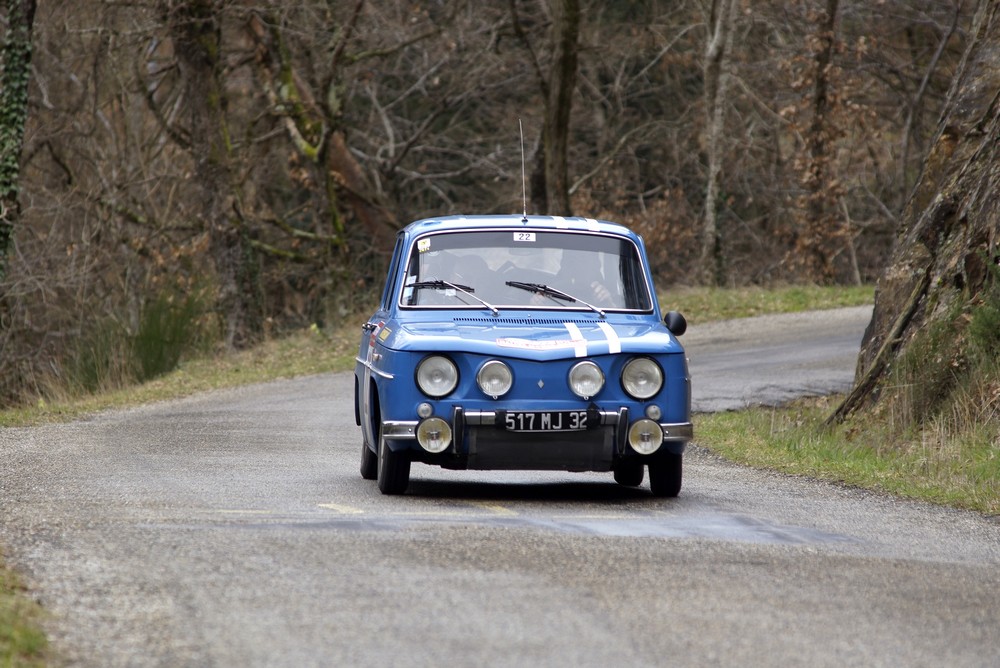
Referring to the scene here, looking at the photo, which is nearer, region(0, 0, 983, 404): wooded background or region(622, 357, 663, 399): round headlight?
region(622, 357, 663, 399): round headlight

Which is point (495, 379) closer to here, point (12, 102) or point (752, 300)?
point (12, 102)

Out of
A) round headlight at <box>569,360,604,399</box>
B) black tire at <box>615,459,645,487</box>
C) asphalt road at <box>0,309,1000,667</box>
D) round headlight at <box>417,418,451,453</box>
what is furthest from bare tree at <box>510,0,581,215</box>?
round headlight at <box>417,418,451,453</box>

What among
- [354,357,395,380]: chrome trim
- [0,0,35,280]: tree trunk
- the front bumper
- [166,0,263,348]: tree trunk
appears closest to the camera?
the front bumper

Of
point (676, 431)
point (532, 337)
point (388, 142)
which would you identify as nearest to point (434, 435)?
point (532, 337)

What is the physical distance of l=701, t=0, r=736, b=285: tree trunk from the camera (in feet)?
116

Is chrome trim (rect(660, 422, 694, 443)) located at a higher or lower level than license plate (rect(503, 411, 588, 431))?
lower

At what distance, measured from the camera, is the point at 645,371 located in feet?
30.9

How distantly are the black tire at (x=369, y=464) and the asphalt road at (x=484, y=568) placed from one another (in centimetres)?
25

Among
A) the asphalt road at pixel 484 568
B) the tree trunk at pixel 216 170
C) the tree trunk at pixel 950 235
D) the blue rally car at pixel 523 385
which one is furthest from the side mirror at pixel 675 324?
the tree trunk at pixel 216 170

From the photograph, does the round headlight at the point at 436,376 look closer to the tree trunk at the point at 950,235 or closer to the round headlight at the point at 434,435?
the round headlight at the point at 434,435

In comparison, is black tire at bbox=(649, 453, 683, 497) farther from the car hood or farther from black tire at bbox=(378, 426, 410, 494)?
black tire at bbox=(378, 426, 410, 494)

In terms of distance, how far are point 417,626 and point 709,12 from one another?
1270 inches

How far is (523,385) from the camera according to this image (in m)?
9.22

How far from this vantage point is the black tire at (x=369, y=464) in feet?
35.5
